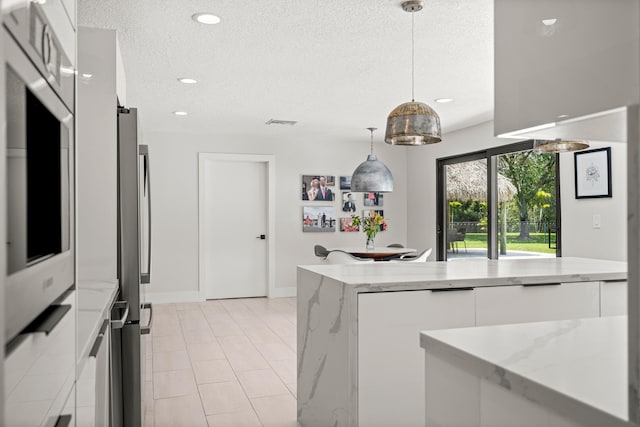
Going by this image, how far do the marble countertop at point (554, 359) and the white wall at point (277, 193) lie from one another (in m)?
5.62

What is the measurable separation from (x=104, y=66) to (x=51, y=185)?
1.60 metres

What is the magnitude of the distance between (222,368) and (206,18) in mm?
2521

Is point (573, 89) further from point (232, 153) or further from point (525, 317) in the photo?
point (232, 153)

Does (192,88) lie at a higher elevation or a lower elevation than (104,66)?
→ higher

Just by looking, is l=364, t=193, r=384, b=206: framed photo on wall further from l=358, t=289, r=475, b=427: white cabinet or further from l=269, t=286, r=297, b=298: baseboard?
l=358, t=289, r=475, b=427: white cabinet

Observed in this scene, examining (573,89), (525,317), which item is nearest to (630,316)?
(573,89)

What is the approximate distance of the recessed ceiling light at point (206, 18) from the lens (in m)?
3.05

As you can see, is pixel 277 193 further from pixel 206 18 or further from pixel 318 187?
pixel 206 18

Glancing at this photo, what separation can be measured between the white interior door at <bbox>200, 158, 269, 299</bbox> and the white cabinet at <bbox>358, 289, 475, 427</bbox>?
5.17 metres

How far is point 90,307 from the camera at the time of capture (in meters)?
1.71

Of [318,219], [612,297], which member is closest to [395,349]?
[612,297]

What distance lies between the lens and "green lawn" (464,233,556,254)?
5.54m

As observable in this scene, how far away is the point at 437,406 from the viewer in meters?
1.26

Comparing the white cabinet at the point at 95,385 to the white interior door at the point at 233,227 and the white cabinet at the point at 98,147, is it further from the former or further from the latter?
the white interior door at the point at 233,227
